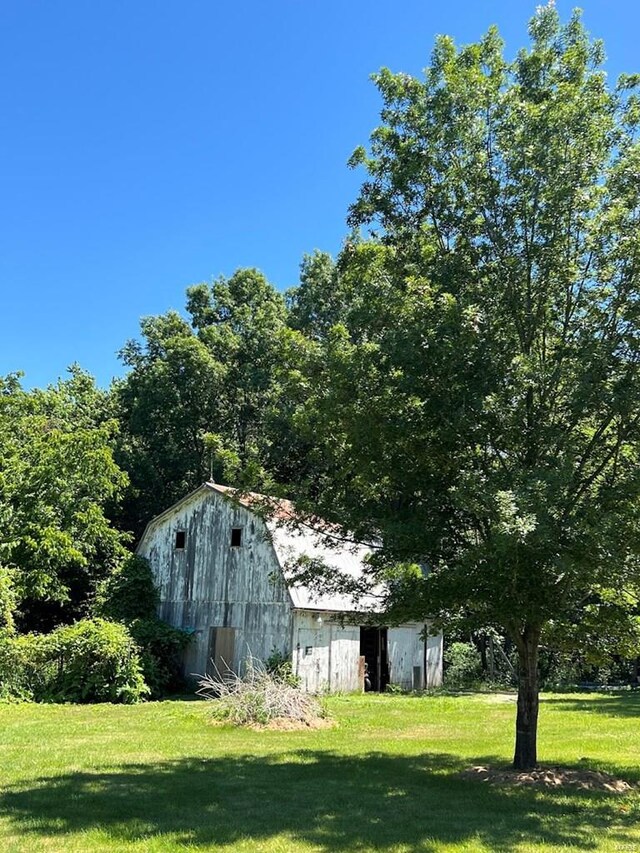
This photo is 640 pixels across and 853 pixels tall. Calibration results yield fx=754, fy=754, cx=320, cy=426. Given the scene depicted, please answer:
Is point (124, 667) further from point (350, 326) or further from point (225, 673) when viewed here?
point (350, 326)

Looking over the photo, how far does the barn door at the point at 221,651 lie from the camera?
965 inches

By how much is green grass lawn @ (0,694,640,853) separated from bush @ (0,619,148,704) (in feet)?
13.6

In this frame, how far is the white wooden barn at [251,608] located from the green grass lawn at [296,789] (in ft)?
22.0

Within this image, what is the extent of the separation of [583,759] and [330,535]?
566 cm

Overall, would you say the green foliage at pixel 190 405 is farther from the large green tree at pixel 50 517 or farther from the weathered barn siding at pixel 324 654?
the weathered barn siding at pixel 324 654

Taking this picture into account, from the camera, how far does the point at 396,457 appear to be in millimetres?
9688

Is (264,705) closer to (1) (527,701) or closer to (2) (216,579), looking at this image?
(1) (527,701)

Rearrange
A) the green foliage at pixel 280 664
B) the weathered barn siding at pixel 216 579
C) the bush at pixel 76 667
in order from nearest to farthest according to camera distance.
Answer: the bush at pixel 76 667 → the green foliage at pixel 280 664 → the weathered barn siding at pixel 216 579

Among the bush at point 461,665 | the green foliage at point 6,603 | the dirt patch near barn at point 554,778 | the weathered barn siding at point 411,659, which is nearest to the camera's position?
the dirt patch near barn at point 554,778

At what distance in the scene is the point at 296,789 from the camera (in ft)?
30.6

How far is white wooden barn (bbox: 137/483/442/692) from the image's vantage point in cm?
2362

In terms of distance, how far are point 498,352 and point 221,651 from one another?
18341mm

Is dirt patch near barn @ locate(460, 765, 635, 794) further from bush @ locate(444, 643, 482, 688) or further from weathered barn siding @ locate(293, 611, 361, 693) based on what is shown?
bush @ locate(444, 643, 482, 688)

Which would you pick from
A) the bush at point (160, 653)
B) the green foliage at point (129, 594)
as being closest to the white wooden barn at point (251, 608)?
the green foliage at point (129, 594)
